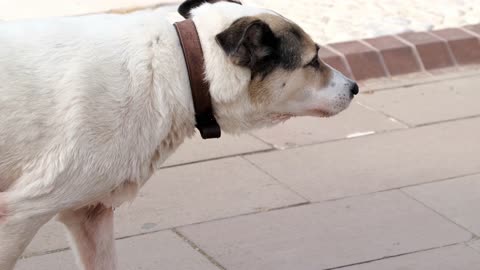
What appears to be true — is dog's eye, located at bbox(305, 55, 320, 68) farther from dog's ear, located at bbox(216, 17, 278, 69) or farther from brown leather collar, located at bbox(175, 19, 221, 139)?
brown leather collar, located at bbox(175, 19, 221, 139)

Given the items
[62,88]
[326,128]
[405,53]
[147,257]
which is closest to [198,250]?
[147,257]

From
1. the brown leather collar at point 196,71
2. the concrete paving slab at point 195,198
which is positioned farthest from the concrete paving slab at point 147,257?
the brown leather collar at point 196,71

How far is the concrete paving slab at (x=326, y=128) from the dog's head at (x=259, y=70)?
240 cm

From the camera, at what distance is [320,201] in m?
6.46

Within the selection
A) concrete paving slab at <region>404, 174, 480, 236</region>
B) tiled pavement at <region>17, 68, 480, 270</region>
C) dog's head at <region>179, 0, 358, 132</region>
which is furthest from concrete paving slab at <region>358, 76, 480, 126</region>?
dog's head at <region>179, 0, 358, 132</region>

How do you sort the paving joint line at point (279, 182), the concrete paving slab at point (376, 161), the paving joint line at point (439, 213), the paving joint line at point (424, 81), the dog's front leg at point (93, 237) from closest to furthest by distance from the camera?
1. the dog's front leg at point (93, 237)
2. the paving joint line at point (439, 213)
3. the paving joint line at point (279, 182)
4. the concrete paving slab at point (376, 161)
5. the paving joint line at point (424, 81)

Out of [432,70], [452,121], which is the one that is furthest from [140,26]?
[432,70]

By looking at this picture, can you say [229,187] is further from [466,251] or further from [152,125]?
[152,125]

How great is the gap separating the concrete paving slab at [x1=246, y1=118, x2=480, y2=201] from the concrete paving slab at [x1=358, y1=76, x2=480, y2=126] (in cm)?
26

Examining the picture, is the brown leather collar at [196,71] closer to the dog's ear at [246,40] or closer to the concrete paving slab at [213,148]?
the dog's ear at [246,40]

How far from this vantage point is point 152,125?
4.52 metres

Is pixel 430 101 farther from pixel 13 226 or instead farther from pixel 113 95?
pixel 13 226

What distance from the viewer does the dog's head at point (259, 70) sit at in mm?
4578

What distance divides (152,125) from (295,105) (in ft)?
2.43
